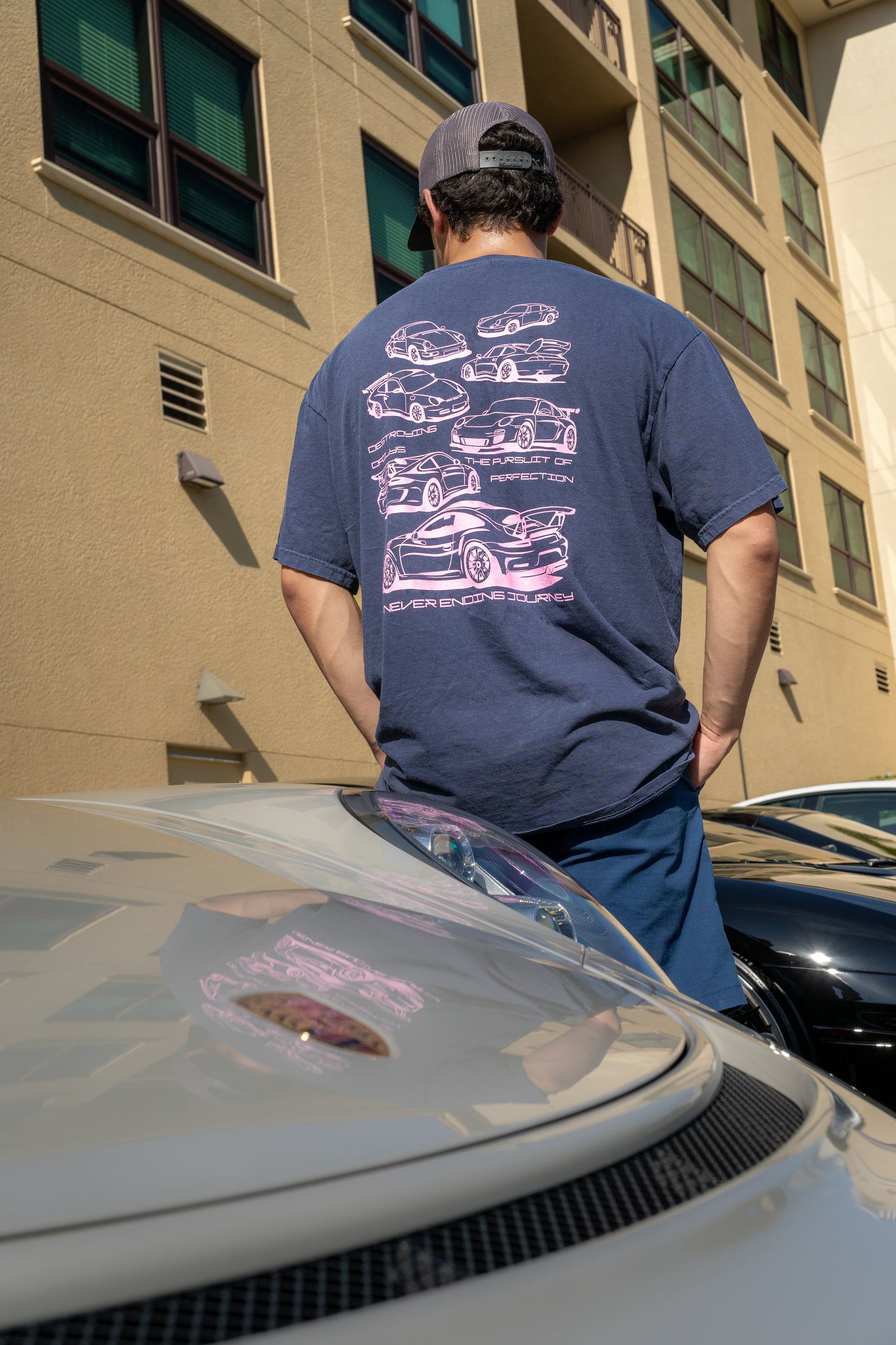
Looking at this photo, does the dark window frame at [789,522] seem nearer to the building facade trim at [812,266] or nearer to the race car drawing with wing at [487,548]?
the building facade trim at [812,266]

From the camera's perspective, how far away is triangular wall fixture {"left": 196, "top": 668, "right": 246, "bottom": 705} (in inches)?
274

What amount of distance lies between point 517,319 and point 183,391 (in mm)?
6145

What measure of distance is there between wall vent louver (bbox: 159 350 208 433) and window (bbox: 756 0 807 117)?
51.3 feet

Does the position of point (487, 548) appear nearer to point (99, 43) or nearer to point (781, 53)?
point (99, 43)

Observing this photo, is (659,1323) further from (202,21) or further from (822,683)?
(822,683)

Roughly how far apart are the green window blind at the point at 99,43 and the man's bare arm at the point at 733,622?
6.90 m

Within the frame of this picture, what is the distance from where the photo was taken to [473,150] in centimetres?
198

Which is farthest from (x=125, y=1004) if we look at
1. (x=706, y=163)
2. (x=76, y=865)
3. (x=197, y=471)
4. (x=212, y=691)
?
(x=706, y=163)

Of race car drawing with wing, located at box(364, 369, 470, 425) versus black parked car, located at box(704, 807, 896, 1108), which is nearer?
race car drawing with wing, located at box(364, 369, 470, 425)

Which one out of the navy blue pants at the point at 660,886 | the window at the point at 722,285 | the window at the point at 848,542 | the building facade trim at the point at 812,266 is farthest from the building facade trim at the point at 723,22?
the navy blue pants at the point at 660,886

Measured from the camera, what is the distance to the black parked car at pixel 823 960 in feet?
8.28

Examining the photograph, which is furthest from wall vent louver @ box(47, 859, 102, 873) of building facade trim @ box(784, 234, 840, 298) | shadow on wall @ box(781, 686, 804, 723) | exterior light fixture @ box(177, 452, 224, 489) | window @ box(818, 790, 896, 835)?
building facade trim @ box(784, 234, 840, 298)

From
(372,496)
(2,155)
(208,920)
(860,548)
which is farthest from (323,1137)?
(860,548)

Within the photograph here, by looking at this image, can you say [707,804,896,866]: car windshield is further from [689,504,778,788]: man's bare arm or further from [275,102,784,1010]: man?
[275,102,784,1010]: man
